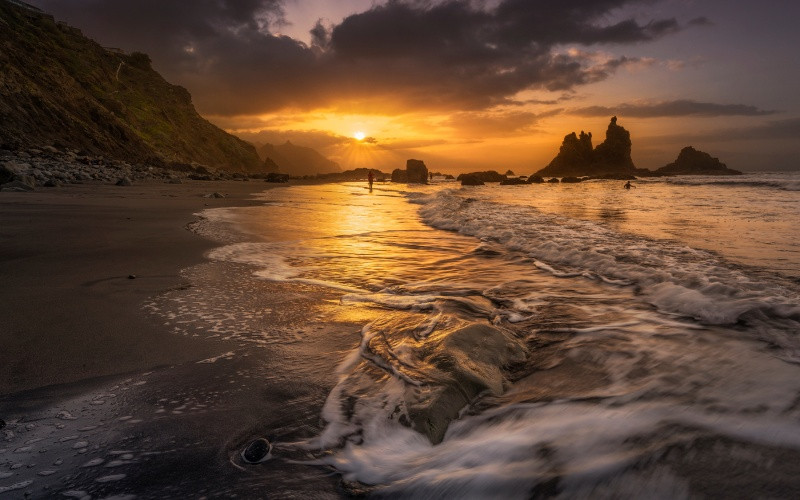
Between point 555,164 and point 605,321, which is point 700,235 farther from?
point 555,164

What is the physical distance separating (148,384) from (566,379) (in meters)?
2.88

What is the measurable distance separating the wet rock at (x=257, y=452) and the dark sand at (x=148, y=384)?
0.04 m

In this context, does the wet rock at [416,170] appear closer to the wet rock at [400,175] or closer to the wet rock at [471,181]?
the wet rock at [400,175]

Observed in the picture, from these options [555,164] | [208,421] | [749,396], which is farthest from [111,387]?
[555,164]

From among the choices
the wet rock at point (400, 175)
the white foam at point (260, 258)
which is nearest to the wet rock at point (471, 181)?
the wet rock at point (400, 175)

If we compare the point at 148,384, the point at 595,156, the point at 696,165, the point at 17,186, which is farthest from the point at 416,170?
the point at 696,165

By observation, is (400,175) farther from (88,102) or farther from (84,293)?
(84,293)

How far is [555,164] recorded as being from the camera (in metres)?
141

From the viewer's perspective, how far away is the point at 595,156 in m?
133

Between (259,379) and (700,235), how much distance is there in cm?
1071

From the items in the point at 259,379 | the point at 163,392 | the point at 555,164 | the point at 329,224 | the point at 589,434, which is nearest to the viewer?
the point at 589,434

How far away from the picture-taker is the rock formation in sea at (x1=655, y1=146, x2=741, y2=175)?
130 m

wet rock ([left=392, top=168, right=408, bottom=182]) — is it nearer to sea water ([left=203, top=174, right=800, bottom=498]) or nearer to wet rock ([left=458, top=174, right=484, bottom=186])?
wet rock ([left=458, top=174, right=484, bottom=186])

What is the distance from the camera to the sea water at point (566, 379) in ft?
6.63
